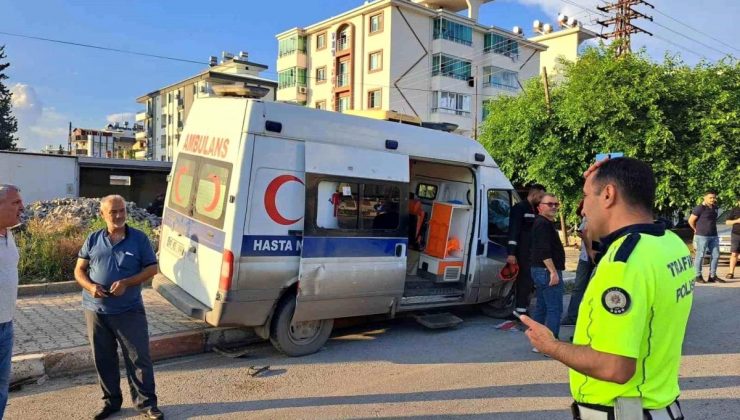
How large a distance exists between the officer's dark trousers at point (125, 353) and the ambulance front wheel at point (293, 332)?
61.3 inches

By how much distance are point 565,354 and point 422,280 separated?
5.81 m

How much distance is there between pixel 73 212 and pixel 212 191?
8737mm

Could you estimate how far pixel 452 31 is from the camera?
144 feet

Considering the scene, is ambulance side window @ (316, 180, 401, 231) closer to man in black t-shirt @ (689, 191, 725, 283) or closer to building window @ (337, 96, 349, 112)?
man in black t-shirt @ (689, 191, 725, 283)

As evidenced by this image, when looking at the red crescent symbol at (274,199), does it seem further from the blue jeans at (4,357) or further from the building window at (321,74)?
the building window at (321,74)

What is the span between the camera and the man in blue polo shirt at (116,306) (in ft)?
13.3

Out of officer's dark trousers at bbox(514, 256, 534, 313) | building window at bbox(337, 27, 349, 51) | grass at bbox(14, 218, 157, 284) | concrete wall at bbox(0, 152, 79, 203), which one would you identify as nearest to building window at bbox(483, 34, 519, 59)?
building window at bbox(337, 27, 349, 51)

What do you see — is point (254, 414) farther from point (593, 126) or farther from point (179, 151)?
point (593, 126)

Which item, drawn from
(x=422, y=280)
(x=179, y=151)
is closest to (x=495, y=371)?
(x=422, y=280)

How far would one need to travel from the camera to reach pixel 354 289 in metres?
5.83

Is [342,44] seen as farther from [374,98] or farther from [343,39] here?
[374,98]

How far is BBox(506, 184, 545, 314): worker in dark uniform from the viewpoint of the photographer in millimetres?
6996

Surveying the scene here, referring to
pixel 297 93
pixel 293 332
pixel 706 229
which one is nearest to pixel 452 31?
pixel 297 93

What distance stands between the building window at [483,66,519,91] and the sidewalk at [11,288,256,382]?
4248 centimetres
